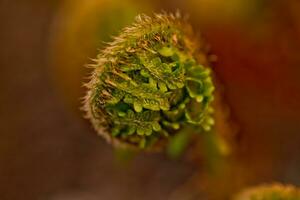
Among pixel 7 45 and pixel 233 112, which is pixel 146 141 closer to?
pixel 233 112

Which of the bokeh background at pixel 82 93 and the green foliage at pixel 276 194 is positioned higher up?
the bokeh background at pixel 82 93

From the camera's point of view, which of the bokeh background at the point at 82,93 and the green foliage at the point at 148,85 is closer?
the green foliage at the point at 148,85

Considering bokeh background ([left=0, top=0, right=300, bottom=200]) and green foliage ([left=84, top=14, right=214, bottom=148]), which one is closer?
green foliage ([left=84, top=14, right=214, bottom=148])

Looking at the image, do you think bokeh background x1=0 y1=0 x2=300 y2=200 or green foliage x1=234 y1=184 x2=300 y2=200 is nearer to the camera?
green foliage x1=234 y1=184 x2=300 y2=200

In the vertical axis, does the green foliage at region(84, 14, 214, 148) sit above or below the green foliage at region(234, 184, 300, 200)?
above

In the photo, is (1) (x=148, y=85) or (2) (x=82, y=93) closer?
(1) (x=148, y=85)
